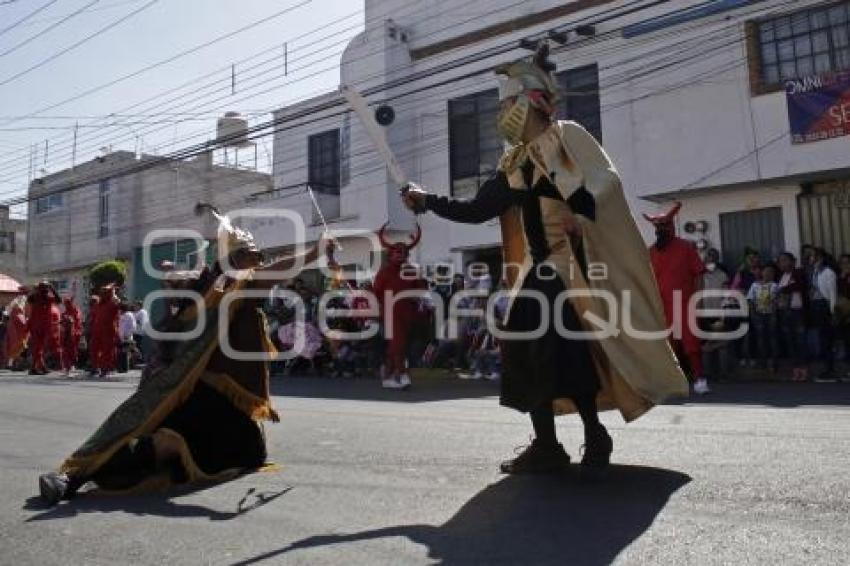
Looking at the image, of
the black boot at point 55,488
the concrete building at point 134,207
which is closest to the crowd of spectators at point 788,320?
the black boot at point 55,488

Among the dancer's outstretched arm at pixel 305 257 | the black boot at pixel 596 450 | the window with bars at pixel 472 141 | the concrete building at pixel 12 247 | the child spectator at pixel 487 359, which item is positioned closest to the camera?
the black boot at pixel 596 450

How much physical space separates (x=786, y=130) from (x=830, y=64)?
1.41 meters

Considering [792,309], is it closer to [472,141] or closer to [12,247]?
[472,141]

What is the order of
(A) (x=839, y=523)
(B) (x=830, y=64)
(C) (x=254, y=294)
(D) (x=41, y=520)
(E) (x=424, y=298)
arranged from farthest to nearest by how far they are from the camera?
(B) (x=830, y=64), (E) (x=424, y=298), (C) (x=254, y=294), (D) (x=41, y=520), (A) (x=839, y=523)

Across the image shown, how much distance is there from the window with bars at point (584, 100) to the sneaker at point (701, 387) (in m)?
9.18

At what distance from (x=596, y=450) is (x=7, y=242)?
1967 inches

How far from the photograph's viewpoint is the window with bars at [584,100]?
18.4 m

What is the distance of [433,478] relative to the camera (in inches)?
184

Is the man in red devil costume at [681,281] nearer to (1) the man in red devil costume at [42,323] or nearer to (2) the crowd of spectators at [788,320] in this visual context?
(2) the crowd of spectators at [788,320]

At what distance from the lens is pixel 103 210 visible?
113 ft

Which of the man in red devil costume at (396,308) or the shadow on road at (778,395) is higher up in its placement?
the man in red devil costume at (396,308)

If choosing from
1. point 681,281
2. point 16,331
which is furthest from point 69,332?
point 681,281

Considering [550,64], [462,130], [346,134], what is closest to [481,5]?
[462,130]

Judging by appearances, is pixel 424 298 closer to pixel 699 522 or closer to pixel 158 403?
pixel 158 403
